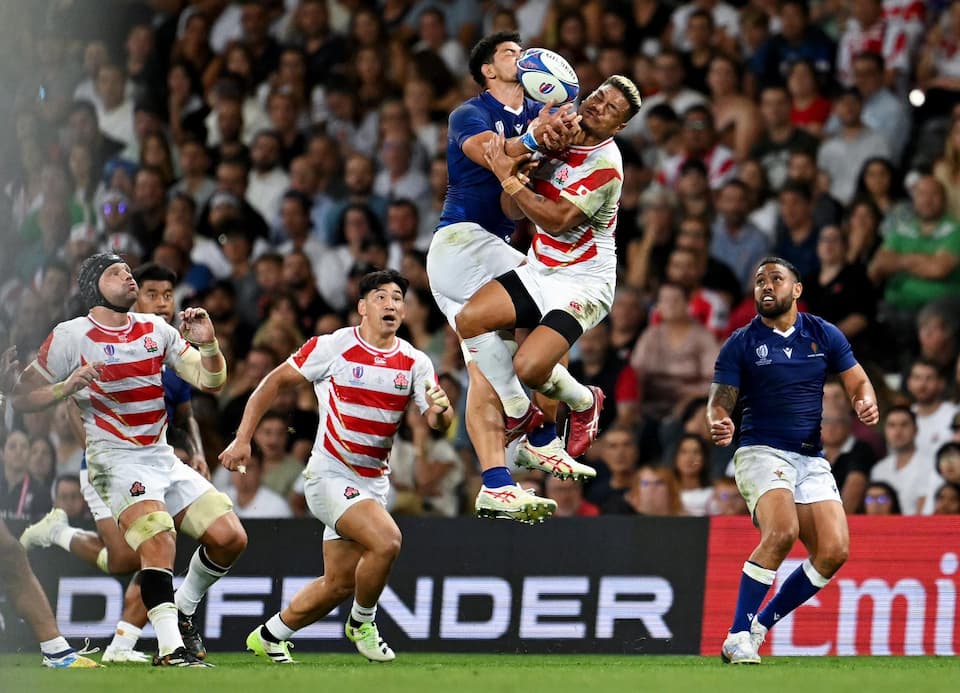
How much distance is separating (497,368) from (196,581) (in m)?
2.79

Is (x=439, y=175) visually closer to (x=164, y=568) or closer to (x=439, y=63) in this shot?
(x=439, y=63)

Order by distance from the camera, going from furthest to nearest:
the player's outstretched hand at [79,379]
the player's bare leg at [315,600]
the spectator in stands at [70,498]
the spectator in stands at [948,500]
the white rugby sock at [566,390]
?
the spectator in stands at [70,498] → the spectator in stands at [948,500] → the player's bare leg at [315,600] → the player's outstretched hand at [79,379] → the white rugby sock at [566,390]

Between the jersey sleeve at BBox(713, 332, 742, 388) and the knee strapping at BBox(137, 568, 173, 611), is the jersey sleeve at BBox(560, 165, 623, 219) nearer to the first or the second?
the jersey sleeve at BBox(713, 332, 742, 388)

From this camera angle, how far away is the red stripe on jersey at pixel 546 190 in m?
9.32

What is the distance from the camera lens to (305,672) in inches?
363

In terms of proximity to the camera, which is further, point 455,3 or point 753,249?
point 455,3

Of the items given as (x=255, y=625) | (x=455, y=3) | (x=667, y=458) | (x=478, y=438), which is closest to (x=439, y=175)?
(x=455, y=3)

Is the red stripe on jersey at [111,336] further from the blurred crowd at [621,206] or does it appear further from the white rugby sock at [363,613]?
the white rugby sock at [363,613]

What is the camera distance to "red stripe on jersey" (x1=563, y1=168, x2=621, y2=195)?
30.2 ft

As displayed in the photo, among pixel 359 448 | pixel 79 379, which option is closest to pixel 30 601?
Result: pixel 79 379

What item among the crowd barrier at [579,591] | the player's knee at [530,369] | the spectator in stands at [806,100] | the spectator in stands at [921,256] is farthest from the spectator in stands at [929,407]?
the player's knee at [530,369]

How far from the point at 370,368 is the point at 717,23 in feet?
20.6

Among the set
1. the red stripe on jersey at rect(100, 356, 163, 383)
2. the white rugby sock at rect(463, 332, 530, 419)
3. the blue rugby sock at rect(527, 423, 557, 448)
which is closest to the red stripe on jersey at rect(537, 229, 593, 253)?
the white rugby sock at rect(463, 332, 530, 419)

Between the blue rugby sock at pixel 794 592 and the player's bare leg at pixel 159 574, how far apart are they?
3.60 meters
